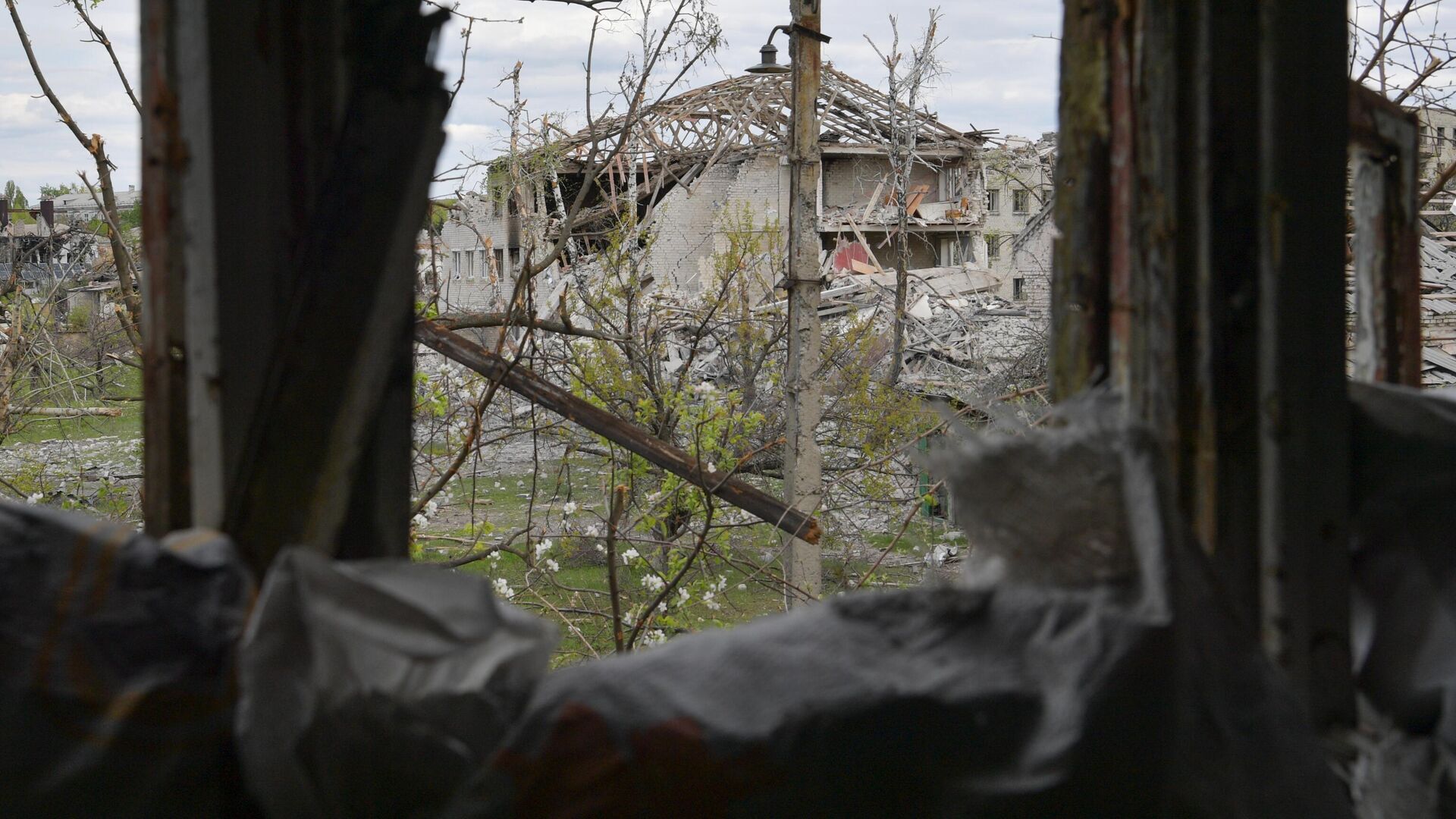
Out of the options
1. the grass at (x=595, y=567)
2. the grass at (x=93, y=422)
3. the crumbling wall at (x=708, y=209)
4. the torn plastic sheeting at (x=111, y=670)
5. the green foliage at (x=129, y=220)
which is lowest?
the grass at (x=595, y=567)

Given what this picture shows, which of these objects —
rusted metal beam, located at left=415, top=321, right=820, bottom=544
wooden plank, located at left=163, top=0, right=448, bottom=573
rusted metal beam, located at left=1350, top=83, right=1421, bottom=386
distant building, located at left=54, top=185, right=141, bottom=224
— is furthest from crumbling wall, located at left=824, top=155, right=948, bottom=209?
wooden plank, located at left=163, top=0, right=448, bottom=573

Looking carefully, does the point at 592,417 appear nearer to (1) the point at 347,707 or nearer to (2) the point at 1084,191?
(2) the point at 1084,191

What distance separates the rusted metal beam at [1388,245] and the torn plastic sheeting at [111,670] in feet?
6.19

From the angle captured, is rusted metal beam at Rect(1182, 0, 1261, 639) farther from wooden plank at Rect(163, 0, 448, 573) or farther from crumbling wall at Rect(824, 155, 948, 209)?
crumbling wall at Rect(824, 155, 948, 209)

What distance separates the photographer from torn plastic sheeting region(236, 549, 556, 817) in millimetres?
1071

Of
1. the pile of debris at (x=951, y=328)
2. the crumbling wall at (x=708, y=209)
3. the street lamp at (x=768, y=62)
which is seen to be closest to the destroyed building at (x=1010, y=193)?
the pile of debris at (x=951, y=328)

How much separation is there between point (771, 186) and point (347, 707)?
19942 millimetres

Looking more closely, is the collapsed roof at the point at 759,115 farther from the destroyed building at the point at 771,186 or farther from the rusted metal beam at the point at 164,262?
the rusted metal beam at the point at 164,262

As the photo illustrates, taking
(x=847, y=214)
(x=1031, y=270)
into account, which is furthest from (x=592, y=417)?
(x=1031, y=270)

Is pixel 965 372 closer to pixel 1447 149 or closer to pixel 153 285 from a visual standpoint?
pixel 1447 149

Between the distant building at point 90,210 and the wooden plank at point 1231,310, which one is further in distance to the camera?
the distant building at point 90,210

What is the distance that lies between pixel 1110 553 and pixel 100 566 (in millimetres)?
986

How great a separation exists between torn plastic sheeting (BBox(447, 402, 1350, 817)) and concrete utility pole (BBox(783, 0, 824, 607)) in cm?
846

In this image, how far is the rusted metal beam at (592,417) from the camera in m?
3.91
